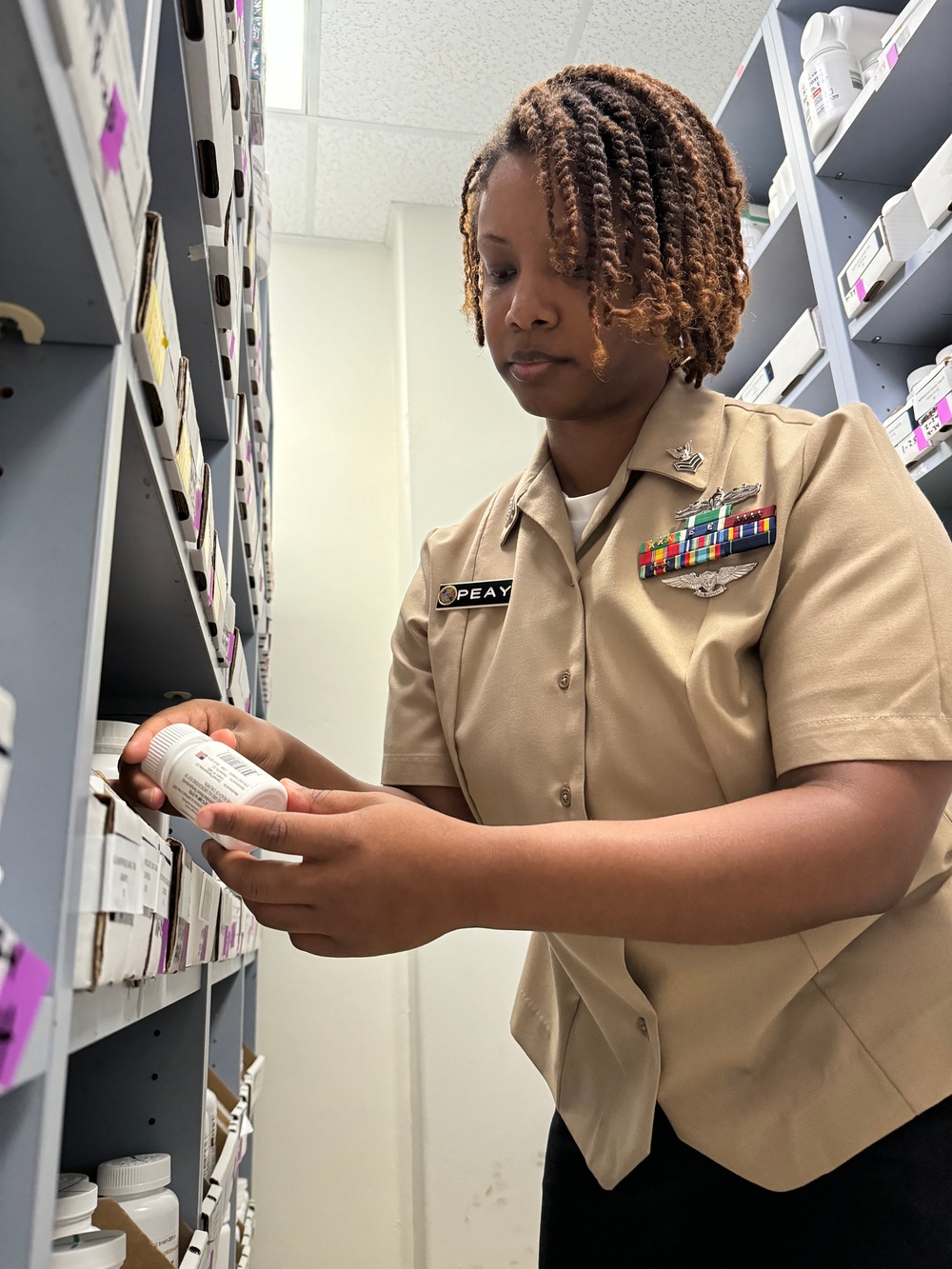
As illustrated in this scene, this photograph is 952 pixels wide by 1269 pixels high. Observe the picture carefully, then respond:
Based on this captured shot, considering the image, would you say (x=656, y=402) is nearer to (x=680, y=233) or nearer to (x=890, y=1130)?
(x=680, y=233)

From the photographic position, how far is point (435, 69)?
315cm

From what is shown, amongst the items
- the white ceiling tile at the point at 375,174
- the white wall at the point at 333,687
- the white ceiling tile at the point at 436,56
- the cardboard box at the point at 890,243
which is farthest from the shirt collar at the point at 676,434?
the white ceiling tile at the point at 375,174

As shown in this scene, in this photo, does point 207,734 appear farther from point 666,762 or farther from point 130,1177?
point 130,1177

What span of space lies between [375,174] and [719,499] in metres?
3.02

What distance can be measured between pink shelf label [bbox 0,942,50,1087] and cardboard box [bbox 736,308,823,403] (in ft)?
6.25

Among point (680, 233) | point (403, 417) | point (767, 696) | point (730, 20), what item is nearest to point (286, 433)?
point (403, 417)

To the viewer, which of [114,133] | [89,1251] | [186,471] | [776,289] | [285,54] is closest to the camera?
[114,133]

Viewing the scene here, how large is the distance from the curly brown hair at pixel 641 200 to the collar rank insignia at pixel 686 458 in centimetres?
12

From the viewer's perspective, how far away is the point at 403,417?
338 centimetres

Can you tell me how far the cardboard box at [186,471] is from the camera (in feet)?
2.83

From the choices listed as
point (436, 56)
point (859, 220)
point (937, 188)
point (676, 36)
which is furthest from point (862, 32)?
point (436, 56)

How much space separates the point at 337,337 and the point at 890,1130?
333 cm

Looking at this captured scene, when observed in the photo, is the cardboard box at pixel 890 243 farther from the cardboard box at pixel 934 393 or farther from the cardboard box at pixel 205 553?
the cardboard box at pixel 205 553

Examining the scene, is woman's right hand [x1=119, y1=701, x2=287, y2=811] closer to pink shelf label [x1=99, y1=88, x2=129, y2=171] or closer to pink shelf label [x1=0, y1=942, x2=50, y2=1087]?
pink shelf label [x1=0, y1=942, x2=50, y2=1087]
